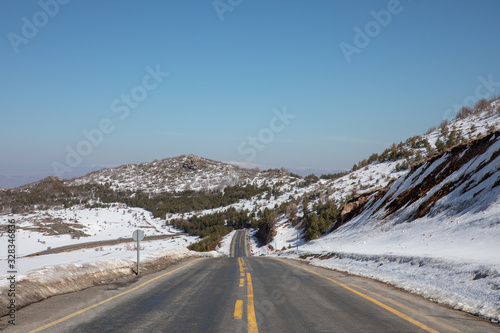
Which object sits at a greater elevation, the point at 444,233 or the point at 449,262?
the point at 444,233

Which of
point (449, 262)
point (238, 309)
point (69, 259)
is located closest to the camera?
point (238, 309)

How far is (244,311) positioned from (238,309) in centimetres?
23

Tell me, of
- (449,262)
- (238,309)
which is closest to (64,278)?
(238,309)

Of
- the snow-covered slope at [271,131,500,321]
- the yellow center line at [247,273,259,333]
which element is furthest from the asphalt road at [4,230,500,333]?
the snow-covered slope at [271,131,500,321]

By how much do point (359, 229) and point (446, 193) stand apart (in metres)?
10.4

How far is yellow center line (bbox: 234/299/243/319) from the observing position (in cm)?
619

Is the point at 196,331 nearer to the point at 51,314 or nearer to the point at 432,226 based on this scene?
the point at 51,314

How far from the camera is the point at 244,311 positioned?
6.57 meters

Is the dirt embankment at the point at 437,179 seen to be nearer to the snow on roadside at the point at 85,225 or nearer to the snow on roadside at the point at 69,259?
the snow on roadside at the point at 69,259

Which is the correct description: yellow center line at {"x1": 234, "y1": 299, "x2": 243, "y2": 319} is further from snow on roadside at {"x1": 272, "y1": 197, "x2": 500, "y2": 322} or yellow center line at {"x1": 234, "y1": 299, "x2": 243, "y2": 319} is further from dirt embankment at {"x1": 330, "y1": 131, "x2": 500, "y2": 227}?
dirt embankment at {"x1": 330, "y1": 131, "x2": 500, "y2": 227}

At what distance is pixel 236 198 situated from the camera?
161m

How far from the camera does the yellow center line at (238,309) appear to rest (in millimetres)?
6188

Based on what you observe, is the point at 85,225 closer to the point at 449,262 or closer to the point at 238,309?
the point at 238,309

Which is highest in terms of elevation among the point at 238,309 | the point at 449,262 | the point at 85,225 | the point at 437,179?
the point at 437,179
